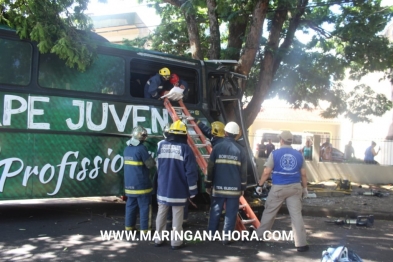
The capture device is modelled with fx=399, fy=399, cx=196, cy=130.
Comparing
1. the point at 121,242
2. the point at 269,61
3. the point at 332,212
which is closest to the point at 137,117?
the point at 121,242

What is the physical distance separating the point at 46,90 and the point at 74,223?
221cm

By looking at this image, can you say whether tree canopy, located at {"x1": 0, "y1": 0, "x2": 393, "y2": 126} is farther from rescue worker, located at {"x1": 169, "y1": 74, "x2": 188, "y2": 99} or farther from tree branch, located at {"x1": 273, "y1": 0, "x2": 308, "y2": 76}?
rescue worker, located at {"x1": 169, "y1": 74, "x2": 188, "y2": 99}

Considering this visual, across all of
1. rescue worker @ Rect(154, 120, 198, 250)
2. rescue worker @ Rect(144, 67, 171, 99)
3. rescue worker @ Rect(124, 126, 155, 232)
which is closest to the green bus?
rescue worker @ Rect(144, 67, 171, 99)

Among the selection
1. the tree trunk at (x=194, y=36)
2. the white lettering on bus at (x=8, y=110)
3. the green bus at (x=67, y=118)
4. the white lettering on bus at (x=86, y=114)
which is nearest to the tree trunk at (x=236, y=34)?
the tree trunk at (x=194, y=36)

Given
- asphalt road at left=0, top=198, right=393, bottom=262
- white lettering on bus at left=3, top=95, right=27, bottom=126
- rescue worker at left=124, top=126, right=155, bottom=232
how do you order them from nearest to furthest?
asphalt road at left=0, top=198, right=393, bottom=262 → rescue worker at left=124, top=126, right=155, bottom=232 → white lettering on bus at left=3, top=95, right=27, bottom=126

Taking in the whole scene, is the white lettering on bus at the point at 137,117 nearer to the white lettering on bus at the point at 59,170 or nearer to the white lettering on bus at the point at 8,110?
the white lettering on bus at the point at 59,170

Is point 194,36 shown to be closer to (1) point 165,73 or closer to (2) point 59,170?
(1) point 165,73

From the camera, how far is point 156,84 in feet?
24.3

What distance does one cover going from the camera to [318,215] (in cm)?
812

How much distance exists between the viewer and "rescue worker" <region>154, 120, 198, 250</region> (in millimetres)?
5152

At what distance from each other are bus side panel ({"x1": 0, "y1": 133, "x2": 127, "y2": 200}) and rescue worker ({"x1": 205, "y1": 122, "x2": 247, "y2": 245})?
2159 millimetres

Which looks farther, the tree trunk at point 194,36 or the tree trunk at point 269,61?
the tree trunk at point 269,61

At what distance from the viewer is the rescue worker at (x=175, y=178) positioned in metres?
5.15

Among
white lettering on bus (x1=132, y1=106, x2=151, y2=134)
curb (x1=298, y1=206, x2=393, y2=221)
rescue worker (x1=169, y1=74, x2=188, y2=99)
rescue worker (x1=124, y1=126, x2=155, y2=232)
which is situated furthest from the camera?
curb (x1=298, y1=206, x2=393, y2=221)
